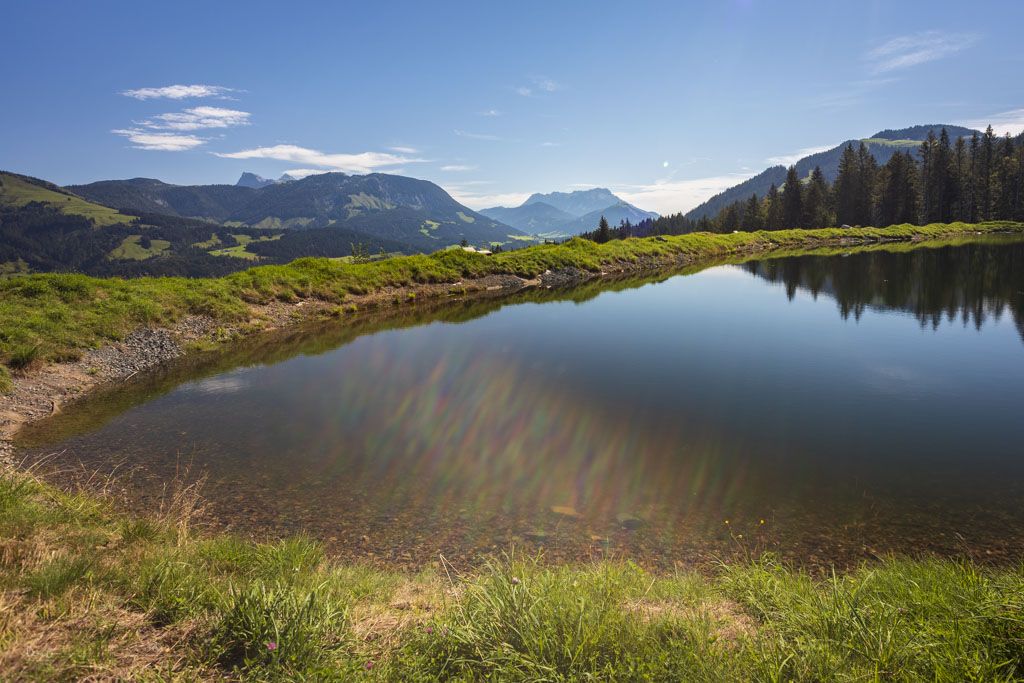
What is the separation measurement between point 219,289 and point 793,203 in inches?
4987

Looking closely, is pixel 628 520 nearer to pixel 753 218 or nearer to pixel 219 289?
pixel 219 289

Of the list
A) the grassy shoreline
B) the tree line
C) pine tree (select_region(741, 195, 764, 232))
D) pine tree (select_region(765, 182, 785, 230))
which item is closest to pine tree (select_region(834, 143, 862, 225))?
the tree line

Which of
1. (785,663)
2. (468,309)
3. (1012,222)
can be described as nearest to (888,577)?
(785,663)

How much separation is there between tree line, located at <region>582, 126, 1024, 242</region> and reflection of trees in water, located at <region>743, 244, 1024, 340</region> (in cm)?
5786

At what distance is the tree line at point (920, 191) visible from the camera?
106 metres

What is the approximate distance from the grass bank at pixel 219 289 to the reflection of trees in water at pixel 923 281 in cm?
2105

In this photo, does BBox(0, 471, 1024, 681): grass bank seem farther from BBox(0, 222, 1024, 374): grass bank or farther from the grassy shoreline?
BBox(0, 222, 1024, 374): grass bank

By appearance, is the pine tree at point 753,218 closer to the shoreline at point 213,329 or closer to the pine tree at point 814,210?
the pine tree at point 814,210

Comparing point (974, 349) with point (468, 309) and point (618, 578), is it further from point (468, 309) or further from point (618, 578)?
point (468, 309)

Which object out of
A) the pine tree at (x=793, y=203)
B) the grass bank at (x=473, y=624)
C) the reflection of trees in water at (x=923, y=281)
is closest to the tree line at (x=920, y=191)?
the pine tree at (x=793, y=203)

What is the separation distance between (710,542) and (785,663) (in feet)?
13.7

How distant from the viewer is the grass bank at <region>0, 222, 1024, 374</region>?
17.6 meters

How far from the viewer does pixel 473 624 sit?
4.40m

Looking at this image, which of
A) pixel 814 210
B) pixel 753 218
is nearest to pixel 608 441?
pixel 814 210
